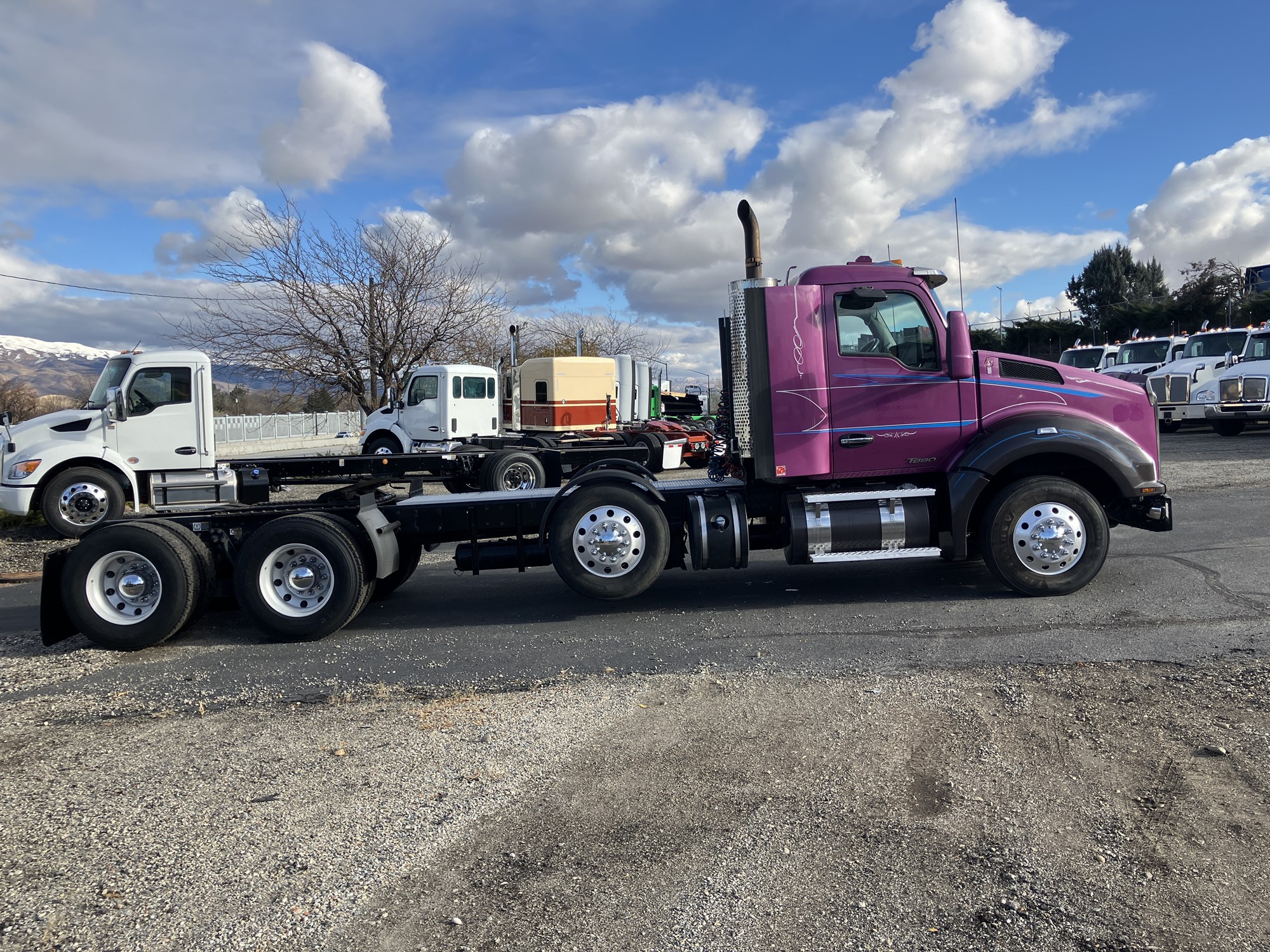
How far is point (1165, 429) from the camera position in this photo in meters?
25.5

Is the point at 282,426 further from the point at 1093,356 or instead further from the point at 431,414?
the point at 1093,356

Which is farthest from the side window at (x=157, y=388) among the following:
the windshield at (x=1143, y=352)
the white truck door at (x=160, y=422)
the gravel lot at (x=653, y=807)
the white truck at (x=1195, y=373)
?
the windshield at (x=1143, y=352)

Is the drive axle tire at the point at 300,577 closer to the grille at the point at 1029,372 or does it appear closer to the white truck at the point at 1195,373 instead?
the grille at the point at 1029,372

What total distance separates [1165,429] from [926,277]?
22.0 m

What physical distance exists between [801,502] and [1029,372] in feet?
7.39

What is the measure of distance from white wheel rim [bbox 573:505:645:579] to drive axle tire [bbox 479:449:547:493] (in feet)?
28.6

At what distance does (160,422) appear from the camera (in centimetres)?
1323

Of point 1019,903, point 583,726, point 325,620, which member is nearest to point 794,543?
point 583,726

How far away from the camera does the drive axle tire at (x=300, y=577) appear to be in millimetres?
6883

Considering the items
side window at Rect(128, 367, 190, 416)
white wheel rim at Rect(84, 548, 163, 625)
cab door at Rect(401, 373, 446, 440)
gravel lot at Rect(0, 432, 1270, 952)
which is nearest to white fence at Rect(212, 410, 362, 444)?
cab door at Rect(401, 373, 446, 440)

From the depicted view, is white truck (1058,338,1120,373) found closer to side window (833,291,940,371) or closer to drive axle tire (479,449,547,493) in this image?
drive axle tire (479,449,547,493)

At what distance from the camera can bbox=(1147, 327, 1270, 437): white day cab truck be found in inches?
894

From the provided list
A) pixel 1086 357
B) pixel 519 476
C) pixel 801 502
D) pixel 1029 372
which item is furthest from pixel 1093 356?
pixel 801 502

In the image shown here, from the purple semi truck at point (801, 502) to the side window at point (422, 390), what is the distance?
34.9 ft
